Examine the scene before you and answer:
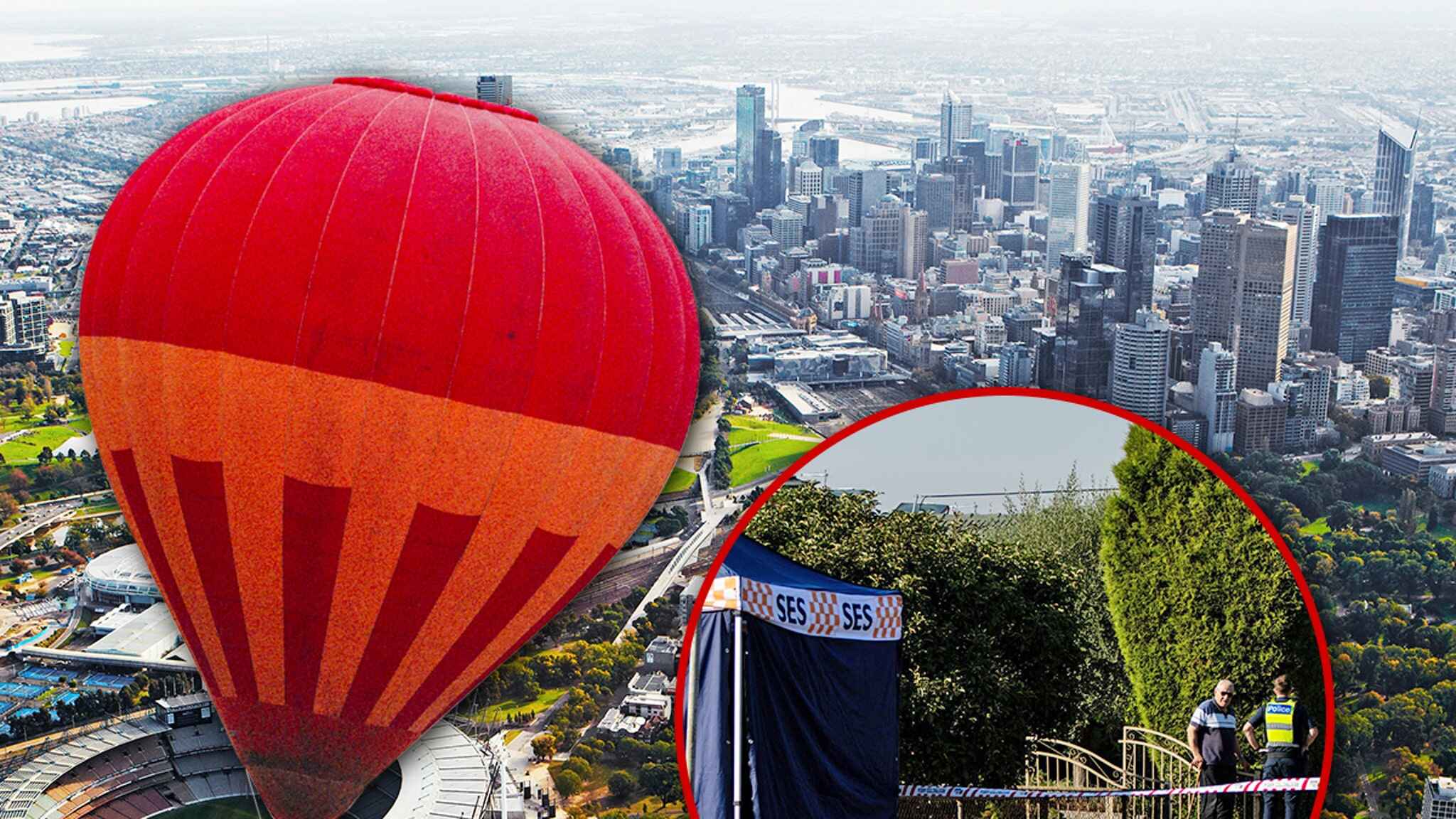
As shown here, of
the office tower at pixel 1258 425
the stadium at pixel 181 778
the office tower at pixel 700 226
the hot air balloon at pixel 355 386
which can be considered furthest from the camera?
Answer: the office tower at pixel 700 226

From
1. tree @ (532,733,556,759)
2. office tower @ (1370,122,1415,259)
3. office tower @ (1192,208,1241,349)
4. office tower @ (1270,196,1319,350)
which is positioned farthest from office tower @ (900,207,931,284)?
tree @ (532,733,556,759)

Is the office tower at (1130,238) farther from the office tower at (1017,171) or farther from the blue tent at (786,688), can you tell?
the blue tent at (786,688)

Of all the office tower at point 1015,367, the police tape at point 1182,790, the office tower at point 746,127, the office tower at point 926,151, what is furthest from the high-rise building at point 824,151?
the police tape at point 1182,790

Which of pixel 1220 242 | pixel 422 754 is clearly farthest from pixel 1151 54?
pixel 422 754

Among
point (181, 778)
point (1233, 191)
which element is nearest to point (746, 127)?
point (1233, 191)

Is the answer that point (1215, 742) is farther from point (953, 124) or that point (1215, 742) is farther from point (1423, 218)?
point (953, 124)

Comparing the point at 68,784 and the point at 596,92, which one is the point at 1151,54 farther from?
the point at 68,784
